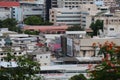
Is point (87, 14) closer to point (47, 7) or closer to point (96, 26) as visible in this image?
point (96, 26)

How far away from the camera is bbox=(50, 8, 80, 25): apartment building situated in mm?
30359

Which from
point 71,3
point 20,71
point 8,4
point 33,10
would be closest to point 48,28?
point 33,10

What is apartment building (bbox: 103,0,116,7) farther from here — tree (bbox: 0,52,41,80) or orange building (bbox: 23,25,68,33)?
tree (bbox: 0,52,41,80)

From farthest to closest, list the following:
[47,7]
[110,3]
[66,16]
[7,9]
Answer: [110,3] < [7,9] < [47,7] < [66,16]

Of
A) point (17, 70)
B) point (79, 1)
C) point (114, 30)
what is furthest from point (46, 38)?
point (17, 70)

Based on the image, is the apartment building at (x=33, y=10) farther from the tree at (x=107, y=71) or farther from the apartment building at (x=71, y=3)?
the tree at (x=107, y=71)

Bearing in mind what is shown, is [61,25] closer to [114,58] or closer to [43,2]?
[43,2]

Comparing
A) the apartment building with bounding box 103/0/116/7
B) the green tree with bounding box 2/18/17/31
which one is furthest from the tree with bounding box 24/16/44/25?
the apartment building with bounding box 103/0/116/7

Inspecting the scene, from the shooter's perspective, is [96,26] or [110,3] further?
[110,3]

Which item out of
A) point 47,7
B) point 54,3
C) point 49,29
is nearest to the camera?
point 49,29

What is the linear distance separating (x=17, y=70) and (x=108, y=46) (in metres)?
1.41

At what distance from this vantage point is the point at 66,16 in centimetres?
3042

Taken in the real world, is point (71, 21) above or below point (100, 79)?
below

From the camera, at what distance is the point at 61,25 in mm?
29656
